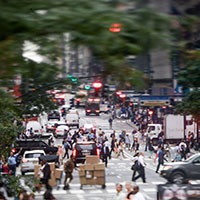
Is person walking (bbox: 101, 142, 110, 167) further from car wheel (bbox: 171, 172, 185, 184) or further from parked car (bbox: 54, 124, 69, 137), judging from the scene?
parked car (bbox: 54, 124, 69, 137)

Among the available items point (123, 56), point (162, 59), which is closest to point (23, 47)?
point (123, 56)

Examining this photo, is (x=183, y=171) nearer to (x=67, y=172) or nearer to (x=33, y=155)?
(x=67, y=172)

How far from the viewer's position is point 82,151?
3169 centimetres

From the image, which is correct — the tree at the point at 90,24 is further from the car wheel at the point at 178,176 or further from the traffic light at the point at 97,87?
the car wheel at the point at 178,176

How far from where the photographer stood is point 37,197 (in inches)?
719

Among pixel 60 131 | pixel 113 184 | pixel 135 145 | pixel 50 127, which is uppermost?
pixel 50 127

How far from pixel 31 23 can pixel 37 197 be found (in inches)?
562

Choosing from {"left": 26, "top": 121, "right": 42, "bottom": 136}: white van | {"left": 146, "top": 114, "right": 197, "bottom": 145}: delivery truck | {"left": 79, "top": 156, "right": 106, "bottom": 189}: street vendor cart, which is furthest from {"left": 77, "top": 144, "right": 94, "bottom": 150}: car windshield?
{"left": 26, "top": 121, "right": 42, "bottom": 136}: white van

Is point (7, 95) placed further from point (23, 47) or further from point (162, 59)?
point (162, 59)

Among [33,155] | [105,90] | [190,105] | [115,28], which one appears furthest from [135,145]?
[115,28]

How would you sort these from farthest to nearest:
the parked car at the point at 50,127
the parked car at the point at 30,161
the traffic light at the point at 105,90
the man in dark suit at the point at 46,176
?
the parked car at the point at 50,127, the parked car at the point at 30,161, the man in dark suit at the point at 46,176, the traffic light at the point at 105,90

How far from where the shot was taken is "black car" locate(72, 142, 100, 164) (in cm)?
3094

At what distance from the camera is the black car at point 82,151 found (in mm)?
30938

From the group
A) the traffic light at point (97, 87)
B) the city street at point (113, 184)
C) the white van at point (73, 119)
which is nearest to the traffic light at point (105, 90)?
the traffic light at point (97, 87)
